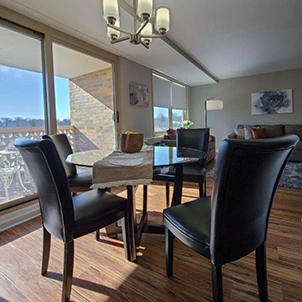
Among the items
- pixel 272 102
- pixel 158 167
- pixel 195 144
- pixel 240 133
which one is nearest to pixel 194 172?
pixel 195 144

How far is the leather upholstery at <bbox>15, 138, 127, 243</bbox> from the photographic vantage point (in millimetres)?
1012

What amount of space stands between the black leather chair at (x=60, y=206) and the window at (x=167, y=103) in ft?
13.1

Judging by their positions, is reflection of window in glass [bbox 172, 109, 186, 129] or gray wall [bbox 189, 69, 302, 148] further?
reflection of window in glass [bbox 172, 109, 186, 129]

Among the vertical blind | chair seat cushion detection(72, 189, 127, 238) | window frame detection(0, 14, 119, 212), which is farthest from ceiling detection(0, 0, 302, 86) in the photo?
chair seat cushion detection(72, 189, 127, 238)

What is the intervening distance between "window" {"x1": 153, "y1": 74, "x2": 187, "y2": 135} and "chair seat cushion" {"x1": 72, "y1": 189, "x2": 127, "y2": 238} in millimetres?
3839

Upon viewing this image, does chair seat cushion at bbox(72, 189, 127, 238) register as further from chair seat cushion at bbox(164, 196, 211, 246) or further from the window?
the window

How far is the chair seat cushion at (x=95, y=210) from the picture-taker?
118 centimetres

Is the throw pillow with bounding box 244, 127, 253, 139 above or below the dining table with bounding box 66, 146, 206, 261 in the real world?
above

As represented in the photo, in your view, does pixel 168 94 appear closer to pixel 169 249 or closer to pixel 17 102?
pixel 17 102

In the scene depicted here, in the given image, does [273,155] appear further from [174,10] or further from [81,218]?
[174,10]

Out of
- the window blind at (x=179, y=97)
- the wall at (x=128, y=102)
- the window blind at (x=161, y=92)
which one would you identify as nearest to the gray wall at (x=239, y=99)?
the window blind at (x=179, y=97)

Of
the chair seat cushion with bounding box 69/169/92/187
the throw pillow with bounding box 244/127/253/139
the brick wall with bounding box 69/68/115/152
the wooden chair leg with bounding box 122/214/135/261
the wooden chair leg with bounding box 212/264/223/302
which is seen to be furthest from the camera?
the throw pillow with bounding box 244/127/253/139

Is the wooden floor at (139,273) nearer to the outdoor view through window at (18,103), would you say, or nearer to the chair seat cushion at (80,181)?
the chair seat cushion at (80,181)

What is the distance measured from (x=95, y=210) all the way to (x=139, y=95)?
10.9 ft
